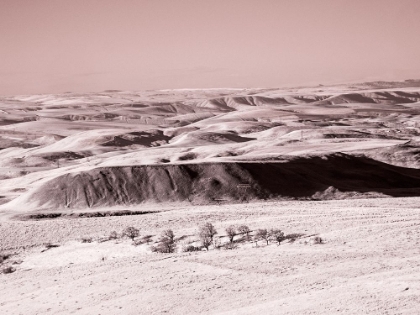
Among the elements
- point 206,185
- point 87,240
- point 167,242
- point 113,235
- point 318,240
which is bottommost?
point 87,240

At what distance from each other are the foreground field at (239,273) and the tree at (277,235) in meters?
0.49

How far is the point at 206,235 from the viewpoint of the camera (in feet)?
99.0

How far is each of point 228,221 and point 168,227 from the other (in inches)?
126

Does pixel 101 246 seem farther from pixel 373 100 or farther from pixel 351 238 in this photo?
pixel 373 100

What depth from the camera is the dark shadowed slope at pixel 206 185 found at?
1891 inches

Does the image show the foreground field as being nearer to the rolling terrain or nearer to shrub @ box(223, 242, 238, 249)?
shrub @ box(223, 242, 238, 249)

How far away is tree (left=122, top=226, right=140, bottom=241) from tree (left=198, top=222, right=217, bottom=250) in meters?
3.39

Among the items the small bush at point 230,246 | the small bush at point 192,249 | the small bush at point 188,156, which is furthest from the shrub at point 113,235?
the small bush at point 188,156

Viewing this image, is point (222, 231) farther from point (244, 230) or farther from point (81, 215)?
point (81, 215)

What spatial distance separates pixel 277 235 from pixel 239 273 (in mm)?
6419

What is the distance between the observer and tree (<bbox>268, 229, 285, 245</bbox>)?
1121 inches

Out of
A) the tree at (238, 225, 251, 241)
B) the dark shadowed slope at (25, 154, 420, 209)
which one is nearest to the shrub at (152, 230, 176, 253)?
the tree at (238, 225, 251, 241)

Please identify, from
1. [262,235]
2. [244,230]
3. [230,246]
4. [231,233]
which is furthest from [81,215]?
[262,235]

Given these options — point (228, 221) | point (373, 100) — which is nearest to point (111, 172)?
point (228, 221)
